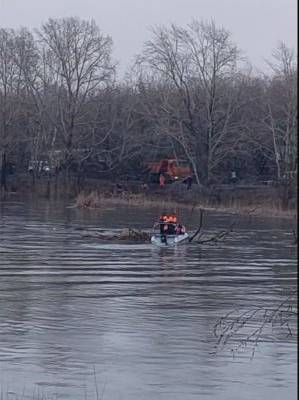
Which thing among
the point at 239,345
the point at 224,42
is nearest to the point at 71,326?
the point at 239,345

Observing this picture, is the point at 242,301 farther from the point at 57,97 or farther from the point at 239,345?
the point at 57,97

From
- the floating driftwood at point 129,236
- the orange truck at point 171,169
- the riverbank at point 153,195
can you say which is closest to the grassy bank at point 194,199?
the riverbank at point 153,195

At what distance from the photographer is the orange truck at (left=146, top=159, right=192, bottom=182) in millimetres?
78438

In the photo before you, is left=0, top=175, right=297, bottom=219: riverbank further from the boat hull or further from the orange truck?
the boat hull

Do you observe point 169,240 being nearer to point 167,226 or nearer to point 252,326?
point 167,226

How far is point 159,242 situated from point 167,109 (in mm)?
37812

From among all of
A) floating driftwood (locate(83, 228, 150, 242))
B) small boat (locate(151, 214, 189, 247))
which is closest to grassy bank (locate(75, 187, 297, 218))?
floating driftwood (locate(83, 228, 150, 242))

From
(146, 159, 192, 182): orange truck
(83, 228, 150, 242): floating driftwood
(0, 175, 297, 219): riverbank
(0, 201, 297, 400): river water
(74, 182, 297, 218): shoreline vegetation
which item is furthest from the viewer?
(146, 159, 192, 182): orange truck

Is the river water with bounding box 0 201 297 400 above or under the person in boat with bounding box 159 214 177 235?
under

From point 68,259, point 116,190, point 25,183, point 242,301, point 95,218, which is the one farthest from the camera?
point 25,183

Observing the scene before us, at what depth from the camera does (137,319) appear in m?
19.1

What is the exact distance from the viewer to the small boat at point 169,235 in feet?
123

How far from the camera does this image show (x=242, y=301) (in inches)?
864

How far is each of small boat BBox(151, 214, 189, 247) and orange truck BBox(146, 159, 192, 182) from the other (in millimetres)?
39170
